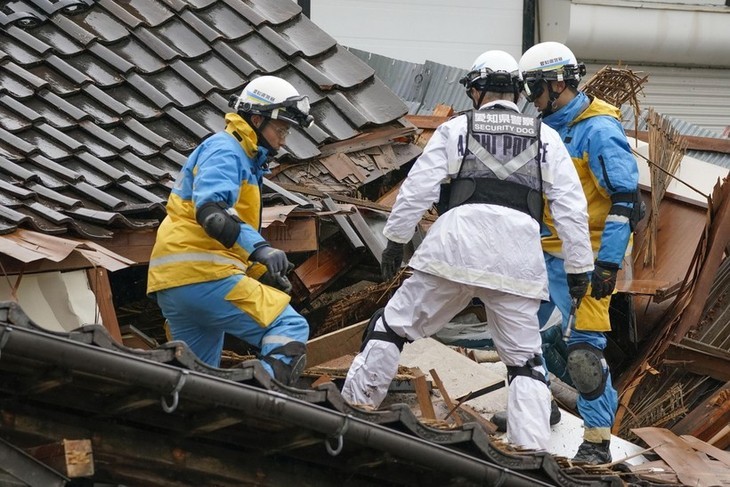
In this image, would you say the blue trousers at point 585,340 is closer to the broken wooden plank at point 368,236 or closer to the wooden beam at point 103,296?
the broken wooden plank at point 368,236

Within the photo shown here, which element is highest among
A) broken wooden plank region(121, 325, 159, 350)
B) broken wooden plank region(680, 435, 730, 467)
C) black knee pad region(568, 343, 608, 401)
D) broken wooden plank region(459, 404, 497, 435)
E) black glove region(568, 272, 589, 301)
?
black glove region(568, 272, 589, 301)

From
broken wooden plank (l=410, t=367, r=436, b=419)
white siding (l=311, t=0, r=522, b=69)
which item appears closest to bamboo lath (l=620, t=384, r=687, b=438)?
broken wooden plank (l=410, t=367, r=436, b=419)

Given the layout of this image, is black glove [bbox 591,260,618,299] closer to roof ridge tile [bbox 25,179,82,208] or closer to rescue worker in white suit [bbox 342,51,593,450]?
rescue worker in white suit [bbox 342,51,593,450]

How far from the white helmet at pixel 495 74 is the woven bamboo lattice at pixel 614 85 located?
3.29 m

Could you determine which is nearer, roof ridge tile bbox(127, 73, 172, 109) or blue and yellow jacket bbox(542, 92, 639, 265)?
blue and yellow jacket bbox(542, 92, 639, 265)

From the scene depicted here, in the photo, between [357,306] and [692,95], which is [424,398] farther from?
[692,95]

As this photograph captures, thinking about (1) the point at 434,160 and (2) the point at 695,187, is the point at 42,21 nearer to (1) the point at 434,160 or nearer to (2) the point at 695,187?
(1) the point at 434,160

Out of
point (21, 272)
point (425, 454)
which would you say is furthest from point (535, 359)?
point (21, 272)

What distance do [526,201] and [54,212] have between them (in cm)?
241

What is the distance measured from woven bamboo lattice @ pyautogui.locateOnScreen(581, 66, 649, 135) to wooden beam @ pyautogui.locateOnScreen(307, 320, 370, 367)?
3103 millimetres

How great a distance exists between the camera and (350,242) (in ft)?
30.7

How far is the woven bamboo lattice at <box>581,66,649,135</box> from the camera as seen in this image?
10.7 metres

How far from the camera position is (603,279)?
777 centimetres

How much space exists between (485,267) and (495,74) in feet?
3.42
